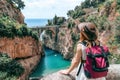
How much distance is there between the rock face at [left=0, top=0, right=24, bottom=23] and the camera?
41.3 m

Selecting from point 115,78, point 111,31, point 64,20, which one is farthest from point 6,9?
point 115,78

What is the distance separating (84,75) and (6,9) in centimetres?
3922

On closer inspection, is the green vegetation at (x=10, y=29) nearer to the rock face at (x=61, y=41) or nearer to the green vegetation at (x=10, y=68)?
the green vegetation at (x=10, y=68)

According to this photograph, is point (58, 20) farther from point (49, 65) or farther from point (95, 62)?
point (95, 62)

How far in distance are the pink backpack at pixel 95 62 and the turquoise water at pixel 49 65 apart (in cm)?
3391

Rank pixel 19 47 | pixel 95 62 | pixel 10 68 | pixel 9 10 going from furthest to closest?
pixel 9 10 → pixel 19 47 → pixel 10 68 → pixel 95 62

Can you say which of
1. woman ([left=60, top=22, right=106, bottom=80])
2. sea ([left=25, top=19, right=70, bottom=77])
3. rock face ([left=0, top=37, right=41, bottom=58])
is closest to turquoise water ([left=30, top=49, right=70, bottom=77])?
sea ([left=25, top=19, right=70, bottom=77])

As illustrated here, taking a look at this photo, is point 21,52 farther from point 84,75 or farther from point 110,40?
point 84,75

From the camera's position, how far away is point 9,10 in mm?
43688

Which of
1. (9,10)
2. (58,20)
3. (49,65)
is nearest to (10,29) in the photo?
(9,10)

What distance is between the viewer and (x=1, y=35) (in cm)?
3391

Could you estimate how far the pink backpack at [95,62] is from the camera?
13.3 ft

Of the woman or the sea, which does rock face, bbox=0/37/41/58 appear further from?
the woman

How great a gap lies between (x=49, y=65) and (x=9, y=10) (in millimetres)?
10531
